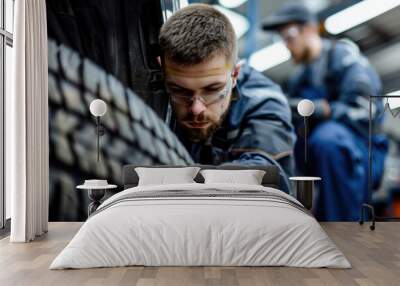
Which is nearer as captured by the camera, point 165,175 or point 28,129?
point 28,129

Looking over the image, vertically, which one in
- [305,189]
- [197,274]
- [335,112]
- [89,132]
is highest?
[335,112]

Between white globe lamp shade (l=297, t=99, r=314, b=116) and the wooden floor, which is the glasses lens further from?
the wooden floor

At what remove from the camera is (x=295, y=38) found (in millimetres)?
7926

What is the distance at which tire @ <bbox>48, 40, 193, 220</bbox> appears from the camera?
7.82 meters

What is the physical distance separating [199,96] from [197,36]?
0.77m

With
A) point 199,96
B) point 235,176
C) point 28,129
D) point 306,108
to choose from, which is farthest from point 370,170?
point 28,129

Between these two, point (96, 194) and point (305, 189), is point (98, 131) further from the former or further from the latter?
point (305, 189)

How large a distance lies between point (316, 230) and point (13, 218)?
3113mm

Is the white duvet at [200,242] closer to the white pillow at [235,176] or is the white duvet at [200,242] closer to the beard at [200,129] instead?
the white pillow at [235,176]

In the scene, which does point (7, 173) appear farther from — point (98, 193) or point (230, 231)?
point (230, 231)

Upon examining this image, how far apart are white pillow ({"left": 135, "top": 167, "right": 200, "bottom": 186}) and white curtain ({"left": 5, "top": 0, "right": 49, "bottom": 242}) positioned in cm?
116

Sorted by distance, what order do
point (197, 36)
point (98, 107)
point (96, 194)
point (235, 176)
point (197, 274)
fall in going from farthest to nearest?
point (197, 36)
point (98, 107)
point (96, 194)
point (235, 176)
point (197, 274)

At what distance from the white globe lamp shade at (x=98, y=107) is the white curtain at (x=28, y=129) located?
2.58ft

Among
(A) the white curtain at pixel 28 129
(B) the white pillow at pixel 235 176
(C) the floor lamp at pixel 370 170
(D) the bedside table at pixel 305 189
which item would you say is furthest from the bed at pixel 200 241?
(C) the floor lamp at pixel 370 170
